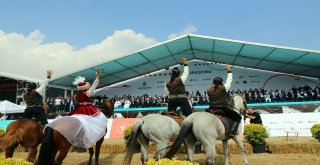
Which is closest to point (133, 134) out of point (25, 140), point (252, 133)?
point (25, 140)

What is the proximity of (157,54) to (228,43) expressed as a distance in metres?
6.73

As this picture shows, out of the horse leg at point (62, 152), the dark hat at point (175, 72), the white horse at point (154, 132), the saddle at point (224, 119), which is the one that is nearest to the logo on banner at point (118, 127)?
the dark hat at point (175, 72)

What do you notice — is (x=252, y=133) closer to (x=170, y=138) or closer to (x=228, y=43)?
(x=170, y=138)

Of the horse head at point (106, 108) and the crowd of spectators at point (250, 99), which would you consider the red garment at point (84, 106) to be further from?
the crowd of spectators at point (250, 99)

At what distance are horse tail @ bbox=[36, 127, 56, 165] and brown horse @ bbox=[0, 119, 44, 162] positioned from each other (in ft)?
6.05

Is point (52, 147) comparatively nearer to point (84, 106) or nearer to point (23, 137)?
point (84, 106)

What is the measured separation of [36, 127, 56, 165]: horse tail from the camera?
5.36 metres

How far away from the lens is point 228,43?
2400 cm

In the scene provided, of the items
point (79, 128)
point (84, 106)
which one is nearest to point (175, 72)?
point (84, 106)

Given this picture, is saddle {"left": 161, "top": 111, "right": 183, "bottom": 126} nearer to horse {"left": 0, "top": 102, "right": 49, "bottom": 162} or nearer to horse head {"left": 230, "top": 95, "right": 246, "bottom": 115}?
horse head {"left": 230, "top": 95, "right": 246, "bottom": 115}

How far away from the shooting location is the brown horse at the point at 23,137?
22.6 ft

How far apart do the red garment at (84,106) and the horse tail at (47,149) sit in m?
1.49

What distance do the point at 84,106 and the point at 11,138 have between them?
1874 mm

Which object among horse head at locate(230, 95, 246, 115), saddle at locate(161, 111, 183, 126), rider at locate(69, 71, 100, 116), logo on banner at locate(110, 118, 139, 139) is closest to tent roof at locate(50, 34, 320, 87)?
logo on banner at locate(110, 118, 139, 139)
